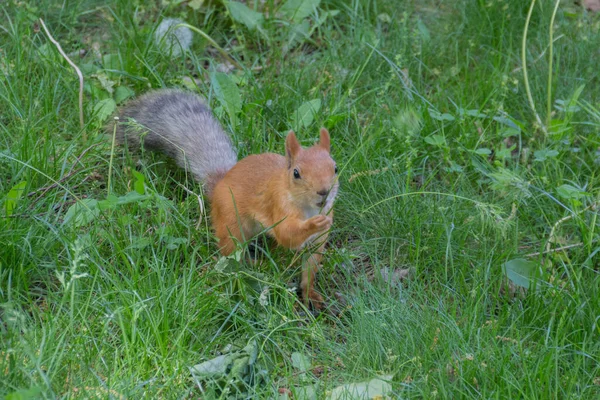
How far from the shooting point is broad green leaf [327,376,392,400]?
2031 mm

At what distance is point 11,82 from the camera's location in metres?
3.15

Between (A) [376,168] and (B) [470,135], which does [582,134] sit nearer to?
(B) [470,135]

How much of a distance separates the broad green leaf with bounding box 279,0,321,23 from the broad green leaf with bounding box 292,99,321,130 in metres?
0.76

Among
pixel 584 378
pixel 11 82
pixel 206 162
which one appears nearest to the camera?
pixel 584 378

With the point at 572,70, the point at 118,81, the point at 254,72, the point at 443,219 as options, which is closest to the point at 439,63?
the point at 572,70

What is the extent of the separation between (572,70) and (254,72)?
137cm

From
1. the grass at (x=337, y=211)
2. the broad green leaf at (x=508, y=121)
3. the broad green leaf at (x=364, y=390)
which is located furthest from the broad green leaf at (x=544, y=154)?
the broad green leaf at (x=364, y=390)

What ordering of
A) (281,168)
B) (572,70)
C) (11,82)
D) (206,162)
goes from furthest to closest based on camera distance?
1. (572,70)
2. (11,82)
3. (206,162)
4. (281,168)

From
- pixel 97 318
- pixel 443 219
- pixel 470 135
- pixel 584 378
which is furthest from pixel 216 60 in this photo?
pixel 584 378

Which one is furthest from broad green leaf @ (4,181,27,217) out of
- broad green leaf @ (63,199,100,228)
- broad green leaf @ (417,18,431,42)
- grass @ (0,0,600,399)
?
broad green leaf @ (417,18,431,42)

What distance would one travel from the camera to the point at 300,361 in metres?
2.27

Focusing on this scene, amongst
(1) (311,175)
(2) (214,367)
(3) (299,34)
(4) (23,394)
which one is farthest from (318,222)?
(3) (299,34)

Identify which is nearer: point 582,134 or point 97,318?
point 97,318

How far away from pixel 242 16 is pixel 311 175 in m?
1.55
